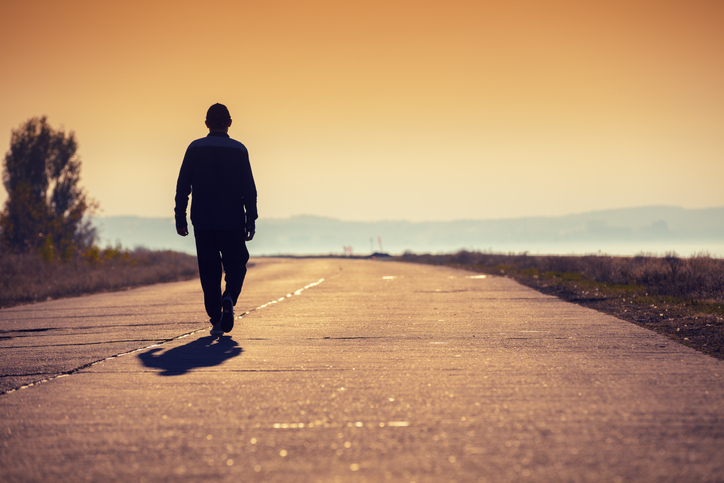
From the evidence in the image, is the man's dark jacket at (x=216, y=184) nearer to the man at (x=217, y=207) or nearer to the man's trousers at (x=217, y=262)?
the man at (x=217, y=207)

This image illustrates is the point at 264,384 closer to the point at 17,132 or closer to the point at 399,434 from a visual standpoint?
the point at 399,434

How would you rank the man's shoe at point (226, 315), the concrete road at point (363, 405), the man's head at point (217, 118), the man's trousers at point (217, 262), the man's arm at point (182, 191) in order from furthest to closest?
the man's head at point (217, 118), the man's arm at point (182, 191), the man's trousers at point (217, 262), the man's shoe at point (226, 315), the concrete road at point (363, 405)

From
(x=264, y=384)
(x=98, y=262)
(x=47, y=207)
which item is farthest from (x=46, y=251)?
(x=264, y=384)

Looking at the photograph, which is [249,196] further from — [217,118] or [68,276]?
[68,276]

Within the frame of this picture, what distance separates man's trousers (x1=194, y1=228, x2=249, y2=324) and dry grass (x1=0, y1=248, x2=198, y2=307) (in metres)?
8.94

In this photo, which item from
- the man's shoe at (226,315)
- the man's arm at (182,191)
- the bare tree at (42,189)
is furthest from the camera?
the bare tree at (42,189)

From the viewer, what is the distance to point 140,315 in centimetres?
1099

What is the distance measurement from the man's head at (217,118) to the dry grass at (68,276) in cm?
916

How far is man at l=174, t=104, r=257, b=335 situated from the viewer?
8.16 meters

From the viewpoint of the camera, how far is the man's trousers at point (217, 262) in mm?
8148

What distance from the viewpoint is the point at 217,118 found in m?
8.40

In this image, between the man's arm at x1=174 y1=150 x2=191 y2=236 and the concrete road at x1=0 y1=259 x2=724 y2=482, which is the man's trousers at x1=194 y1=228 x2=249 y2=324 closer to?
the man's arm at x1=174 y1=150 x2=191 y2=236

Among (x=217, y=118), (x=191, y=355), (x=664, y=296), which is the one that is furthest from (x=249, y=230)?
(x=664, y=296)

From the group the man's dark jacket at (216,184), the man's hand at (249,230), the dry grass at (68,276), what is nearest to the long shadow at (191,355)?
the man's hand at (249,230)
